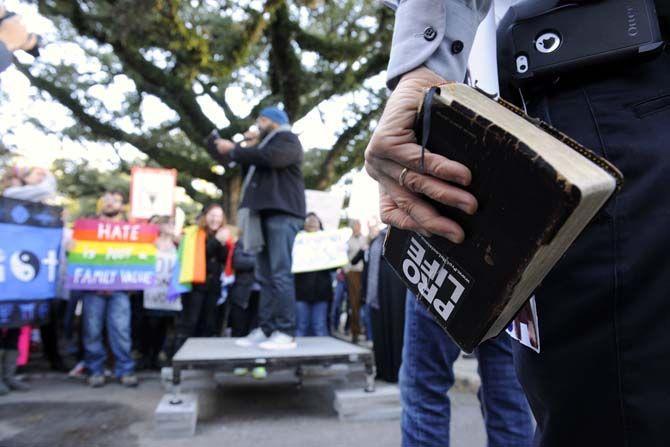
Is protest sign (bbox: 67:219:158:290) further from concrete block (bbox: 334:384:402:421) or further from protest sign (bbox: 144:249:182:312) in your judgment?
concrete block (bbox: 334:384:402:421)

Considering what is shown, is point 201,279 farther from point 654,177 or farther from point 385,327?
point 654,177

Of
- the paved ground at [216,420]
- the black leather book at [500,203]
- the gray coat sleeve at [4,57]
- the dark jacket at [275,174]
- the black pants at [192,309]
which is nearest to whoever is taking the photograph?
the black leather book at [500,203]

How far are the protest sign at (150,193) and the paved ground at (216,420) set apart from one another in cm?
502

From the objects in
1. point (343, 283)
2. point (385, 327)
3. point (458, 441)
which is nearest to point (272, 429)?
point (458, 441)

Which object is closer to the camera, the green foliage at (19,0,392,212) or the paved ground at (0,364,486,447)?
the paved ground at (0,364,486,447)

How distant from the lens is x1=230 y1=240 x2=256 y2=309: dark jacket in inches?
255

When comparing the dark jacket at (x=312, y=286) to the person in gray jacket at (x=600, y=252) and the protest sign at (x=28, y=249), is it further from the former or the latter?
the person in gray jacket at (x=600, y=252)

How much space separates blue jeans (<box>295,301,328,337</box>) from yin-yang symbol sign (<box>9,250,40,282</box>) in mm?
3225

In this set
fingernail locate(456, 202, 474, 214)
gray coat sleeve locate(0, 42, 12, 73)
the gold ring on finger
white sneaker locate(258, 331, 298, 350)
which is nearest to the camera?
fingernail locate(456, 202, 474, 214)

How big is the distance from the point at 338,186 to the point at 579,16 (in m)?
16.1

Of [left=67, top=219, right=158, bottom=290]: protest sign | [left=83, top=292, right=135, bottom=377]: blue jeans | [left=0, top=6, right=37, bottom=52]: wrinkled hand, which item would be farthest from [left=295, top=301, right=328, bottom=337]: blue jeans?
[left=0, top=6, right=37, bottom=52]: wrinkled hand

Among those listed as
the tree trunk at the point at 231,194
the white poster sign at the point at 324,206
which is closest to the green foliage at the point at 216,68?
the tree trunk at the point at 231,194

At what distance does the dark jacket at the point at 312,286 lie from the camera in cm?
690

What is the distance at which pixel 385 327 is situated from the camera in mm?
5191
